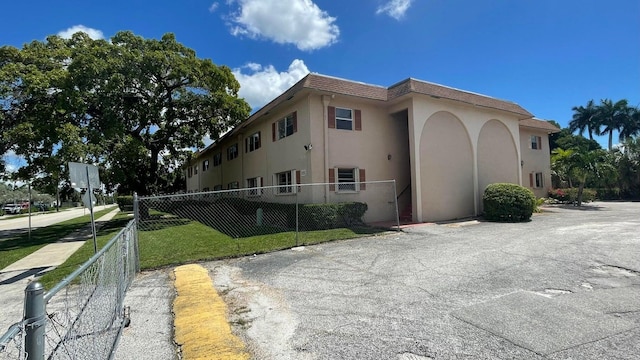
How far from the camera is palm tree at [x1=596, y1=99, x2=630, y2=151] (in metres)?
48.1

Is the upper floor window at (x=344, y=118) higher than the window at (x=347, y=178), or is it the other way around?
the upper floor window at (x=344, y=118)

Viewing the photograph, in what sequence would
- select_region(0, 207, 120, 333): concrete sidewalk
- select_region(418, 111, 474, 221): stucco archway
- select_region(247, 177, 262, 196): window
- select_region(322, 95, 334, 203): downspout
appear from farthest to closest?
select_region(247, 177, 262, 196): window
select_region(418, 111, 474, 221): stucco archway
select_region(322, 95, 334, 203): downspout
select_region(0, 207, 120, 333): concrete sidewalk

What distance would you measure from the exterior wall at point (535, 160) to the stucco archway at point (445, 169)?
29.1 ft

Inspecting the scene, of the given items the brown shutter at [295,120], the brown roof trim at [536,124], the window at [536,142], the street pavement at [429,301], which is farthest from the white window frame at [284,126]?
the window at [536,142]

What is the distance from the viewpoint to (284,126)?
54.6 feet

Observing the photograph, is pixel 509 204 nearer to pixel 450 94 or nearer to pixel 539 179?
pixel 450 94

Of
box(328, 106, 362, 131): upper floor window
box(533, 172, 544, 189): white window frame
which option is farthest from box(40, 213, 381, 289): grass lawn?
box(533, 172, 544, 189): white window frame

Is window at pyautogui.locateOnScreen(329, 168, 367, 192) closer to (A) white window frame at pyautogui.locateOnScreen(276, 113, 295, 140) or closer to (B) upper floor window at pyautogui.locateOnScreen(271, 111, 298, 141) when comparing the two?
(B) upper floor window at pyautogui.locateOnScreen(271, 111, 298, 141)

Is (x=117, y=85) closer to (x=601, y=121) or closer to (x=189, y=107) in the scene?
(x=189, y=107)

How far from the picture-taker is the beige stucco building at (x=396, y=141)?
14.3 meters

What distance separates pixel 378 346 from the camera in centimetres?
378

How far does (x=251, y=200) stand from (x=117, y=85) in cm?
863

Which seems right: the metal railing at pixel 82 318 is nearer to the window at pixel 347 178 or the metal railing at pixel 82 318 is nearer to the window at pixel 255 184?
the window at pixel 347 178

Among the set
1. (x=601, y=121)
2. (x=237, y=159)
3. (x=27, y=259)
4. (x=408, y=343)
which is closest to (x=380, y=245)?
(x=408, y=343)
